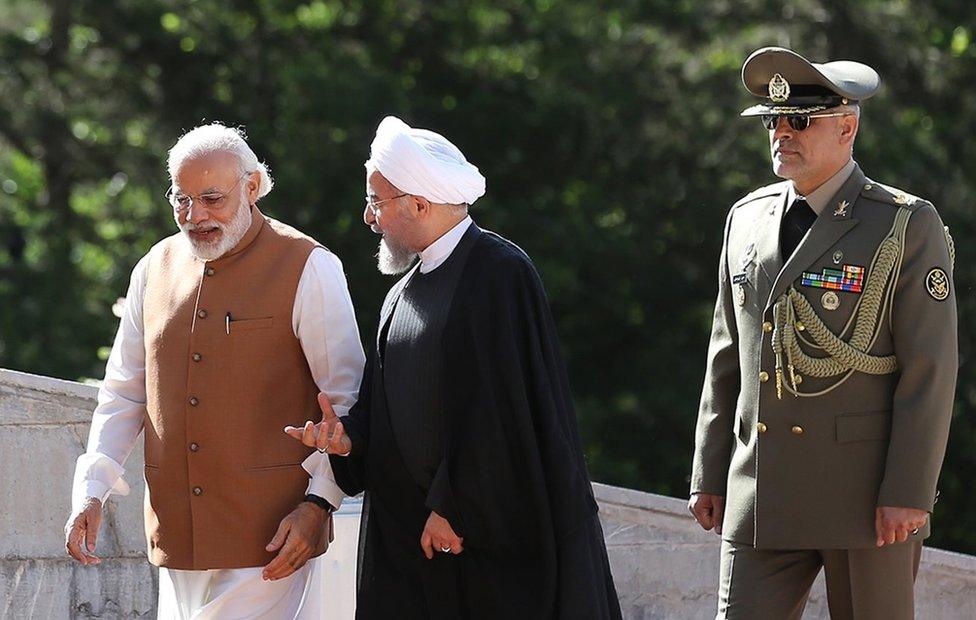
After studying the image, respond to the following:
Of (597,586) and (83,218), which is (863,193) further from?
(83,218)

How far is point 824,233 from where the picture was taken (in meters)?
4.40

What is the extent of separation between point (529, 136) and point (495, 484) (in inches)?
431

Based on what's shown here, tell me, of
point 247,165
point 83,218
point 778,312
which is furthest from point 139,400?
point 83,218

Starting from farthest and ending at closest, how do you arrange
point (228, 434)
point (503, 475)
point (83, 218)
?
point (83, 218), point (228, 434), point (503, 475)

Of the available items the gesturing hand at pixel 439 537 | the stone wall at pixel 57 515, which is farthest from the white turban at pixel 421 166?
the stone wall at pixel 57 515

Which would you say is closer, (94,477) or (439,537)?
(439,537)

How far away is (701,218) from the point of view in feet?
47.2

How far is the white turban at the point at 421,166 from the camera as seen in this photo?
4.17 meters

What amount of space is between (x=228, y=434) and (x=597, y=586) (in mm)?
1009

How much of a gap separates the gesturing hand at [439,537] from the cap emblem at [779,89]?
1.41 metres

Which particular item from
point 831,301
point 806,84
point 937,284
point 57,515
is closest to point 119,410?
point 57,515

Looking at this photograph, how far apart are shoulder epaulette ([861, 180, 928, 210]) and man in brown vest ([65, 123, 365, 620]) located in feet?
4.52

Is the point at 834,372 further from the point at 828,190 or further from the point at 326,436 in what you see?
the point at 326,436

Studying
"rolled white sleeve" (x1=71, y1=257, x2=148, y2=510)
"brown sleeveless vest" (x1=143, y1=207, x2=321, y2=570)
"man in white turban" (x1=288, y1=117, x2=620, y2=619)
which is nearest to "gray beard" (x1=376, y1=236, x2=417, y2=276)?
"man in white turban" (x1=288, y1=117, x2=620, y2=619)
